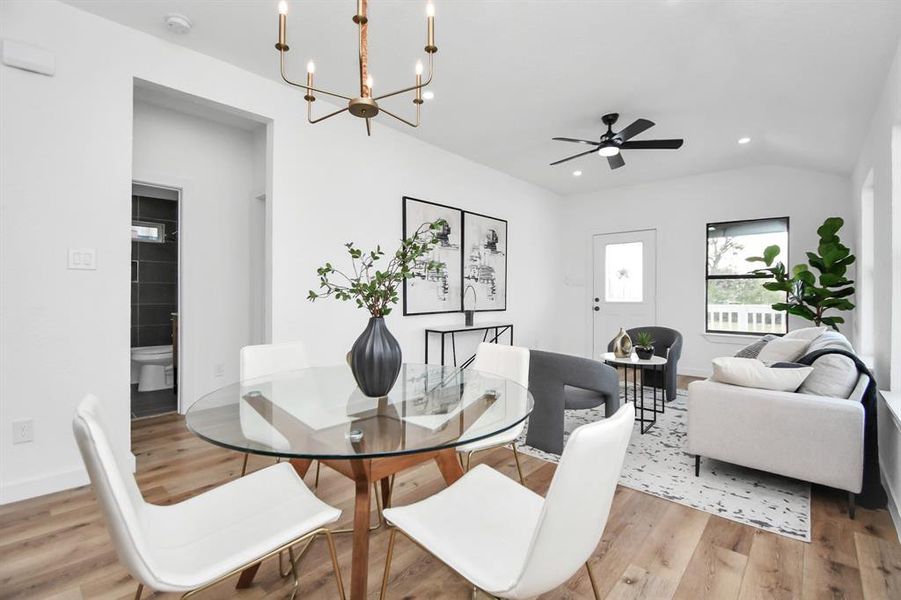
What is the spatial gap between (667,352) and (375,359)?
3.13m

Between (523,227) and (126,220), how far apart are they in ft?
15.4

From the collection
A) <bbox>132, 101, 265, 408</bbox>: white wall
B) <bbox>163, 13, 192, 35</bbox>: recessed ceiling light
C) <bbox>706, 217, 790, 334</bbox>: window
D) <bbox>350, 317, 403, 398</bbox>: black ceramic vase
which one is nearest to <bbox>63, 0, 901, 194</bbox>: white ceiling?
<bbox>163, 13, 192, 35</bbox>: recessed ceiling light

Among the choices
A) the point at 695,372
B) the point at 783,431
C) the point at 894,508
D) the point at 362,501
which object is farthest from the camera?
the point at 695,372

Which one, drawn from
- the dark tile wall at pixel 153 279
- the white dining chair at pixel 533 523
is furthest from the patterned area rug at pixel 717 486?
the dark tile wall at pixel 153 279

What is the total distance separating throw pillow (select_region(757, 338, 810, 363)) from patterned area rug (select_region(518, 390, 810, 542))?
0.95 metres

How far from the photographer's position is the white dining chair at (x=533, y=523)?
3.01ft

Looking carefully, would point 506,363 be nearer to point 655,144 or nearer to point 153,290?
point 655,144

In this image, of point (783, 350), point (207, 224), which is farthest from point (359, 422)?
point (783, 350)

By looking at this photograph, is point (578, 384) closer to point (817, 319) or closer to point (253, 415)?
point (253, 415)

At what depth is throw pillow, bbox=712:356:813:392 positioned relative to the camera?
2.32 meters

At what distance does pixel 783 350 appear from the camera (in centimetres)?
321

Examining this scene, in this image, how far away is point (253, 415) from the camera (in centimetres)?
154

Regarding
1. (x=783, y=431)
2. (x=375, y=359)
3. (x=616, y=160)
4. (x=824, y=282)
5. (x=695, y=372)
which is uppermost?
(x=616, y=160)

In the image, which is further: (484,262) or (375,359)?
(484,262)
